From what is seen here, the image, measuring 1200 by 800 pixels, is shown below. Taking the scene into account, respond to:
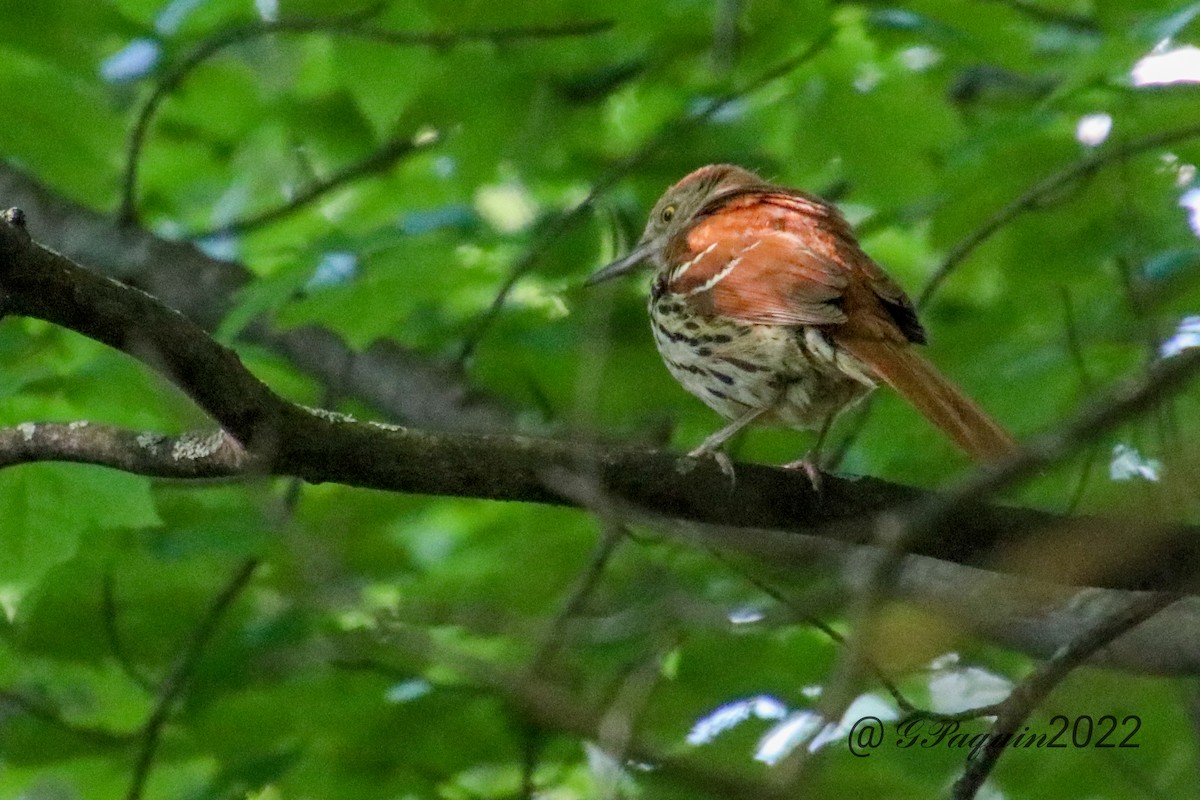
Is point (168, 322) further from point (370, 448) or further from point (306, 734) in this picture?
point (306, 734)

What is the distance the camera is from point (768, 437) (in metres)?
4.56

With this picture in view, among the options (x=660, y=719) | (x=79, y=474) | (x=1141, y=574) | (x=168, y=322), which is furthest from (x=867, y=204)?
(x=168, y=322)

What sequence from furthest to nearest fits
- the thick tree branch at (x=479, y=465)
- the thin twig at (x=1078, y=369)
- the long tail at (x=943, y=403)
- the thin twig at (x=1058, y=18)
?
1. the thin twig at (x=1058, y=18)
2. the thin twig at (x=1078, y=369)
3. the long tail at (x=943, y=403)
4. the thick tree branch at (x=479, y=465)

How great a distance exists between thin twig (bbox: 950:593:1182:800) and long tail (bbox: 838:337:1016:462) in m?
0.42

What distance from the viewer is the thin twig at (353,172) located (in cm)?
525

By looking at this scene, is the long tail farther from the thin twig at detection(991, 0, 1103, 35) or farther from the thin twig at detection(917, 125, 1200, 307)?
the thin twig at detection(991, 0, 1103, 35)

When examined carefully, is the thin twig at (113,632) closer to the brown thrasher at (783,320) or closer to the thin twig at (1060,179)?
the brown thrasher at (783,320)

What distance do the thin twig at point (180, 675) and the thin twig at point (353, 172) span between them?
1600 mm

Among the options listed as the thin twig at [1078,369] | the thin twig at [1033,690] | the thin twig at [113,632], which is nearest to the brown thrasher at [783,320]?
the thin twig at [1078,369]

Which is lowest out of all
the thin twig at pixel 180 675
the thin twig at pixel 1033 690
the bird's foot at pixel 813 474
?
the thin twig at pixel 180 675

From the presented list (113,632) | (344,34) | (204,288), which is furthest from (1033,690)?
(204,288)

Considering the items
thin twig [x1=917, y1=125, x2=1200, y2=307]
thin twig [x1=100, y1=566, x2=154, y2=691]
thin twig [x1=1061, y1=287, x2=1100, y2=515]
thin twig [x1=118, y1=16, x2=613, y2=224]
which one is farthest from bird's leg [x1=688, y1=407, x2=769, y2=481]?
thin twig [x1=100, y1=566, x2=154, y2=691]

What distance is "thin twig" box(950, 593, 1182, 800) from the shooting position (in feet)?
8.90

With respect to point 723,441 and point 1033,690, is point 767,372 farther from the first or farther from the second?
point 1033,690
